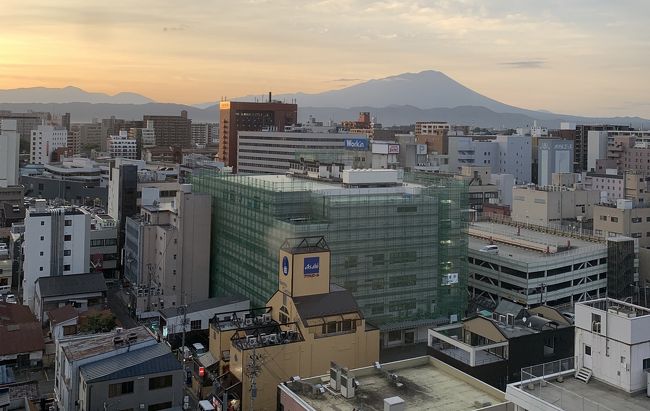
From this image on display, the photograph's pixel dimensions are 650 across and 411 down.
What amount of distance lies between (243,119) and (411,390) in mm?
89926

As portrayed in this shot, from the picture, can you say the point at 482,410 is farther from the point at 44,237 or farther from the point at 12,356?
the point at 44,237

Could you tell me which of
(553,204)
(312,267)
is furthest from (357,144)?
(312,267)

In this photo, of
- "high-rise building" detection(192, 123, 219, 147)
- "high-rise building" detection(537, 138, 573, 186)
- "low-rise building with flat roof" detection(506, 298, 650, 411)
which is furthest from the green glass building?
"high-rise building" detection(192, 123, 219, 147)

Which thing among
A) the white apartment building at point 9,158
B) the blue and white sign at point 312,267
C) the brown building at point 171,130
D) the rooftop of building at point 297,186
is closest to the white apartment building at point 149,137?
the brown building at point 171,130

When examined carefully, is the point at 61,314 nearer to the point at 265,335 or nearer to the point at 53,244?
the point at 53,244

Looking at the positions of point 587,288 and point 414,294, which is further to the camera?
point 587,288

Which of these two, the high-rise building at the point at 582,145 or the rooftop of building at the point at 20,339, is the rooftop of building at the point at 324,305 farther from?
the high-rise building at the point at 582,145

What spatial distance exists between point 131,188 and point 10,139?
36.3 meters

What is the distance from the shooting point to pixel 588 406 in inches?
504

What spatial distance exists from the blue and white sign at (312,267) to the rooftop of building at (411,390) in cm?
481

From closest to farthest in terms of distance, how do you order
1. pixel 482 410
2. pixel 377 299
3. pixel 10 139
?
pixel 482 410
pixel 377 299
pixel 10 139

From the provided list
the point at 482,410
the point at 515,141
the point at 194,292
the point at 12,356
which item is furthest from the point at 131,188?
the point at 515,141

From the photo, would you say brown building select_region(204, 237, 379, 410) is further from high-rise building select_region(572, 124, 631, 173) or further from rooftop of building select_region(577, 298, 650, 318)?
high-rise building select_region(572, 124, 631, 173)

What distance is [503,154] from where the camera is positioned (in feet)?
285
